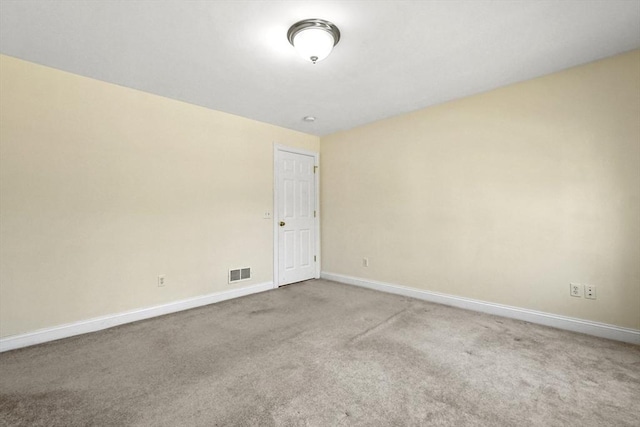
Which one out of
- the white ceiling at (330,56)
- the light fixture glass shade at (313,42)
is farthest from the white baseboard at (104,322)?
the light fixture glass shade at (313,42)

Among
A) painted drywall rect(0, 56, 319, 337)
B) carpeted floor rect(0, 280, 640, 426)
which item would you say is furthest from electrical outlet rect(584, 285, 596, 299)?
painted drywall rect(0, 56, 319, 337)

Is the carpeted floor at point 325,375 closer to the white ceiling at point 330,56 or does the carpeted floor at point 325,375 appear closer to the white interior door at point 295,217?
the white interior door at point 295,217

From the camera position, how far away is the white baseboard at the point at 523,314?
7.91 ft

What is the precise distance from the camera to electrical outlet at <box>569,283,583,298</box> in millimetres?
2591

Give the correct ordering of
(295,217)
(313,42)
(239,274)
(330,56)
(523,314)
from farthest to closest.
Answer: (295,217) → (239,274) → (523,314) → (330,56) → (313,42)

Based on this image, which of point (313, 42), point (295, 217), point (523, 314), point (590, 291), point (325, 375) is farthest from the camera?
point (295, 217)

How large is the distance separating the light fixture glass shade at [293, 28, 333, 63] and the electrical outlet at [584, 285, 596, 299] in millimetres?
3089

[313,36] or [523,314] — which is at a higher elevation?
[313,36]

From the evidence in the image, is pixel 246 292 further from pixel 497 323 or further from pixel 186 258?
pixel 497 323

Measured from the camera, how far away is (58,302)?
8.34 feet

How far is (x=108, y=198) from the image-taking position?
2828 millimetres

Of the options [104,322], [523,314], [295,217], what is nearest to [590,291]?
[523,314]

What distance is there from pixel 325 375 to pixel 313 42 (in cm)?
236

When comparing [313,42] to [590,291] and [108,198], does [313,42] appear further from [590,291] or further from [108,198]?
[590,291]
